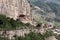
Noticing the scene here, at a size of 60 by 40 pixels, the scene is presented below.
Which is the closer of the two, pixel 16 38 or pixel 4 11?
pixel 16 38

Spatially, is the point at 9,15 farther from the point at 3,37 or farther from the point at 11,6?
the point at 3,37

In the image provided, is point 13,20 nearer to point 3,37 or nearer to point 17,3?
point 17,3

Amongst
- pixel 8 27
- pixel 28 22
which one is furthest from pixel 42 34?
pixel 8 27

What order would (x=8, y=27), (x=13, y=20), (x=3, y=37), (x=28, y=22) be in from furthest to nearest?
(x=28, y=22)
(x=13, y=20)
(x=8, y=27)
(x=3, y=37)

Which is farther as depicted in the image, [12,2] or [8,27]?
[12,2]

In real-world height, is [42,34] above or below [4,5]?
below

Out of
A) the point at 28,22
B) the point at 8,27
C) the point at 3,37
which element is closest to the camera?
the point at 3,37

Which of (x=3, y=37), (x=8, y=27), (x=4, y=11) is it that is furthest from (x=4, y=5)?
(x=3, y=37)
